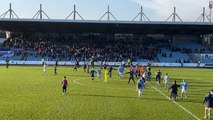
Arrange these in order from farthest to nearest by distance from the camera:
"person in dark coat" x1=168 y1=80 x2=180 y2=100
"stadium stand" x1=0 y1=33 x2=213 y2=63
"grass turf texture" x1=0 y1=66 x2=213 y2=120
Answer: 1. "stadium stand" x1=0 y1=33 x2=213 y2=63
2. "person in dark coat" x1=168 y1=80 x2=180 y2=100
3. "grass turf texture" x1=0 y1=66 x2=213 y2=120

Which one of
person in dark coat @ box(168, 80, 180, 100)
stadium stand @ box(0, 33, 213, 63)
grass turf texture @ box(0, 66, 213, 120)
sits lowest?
grass turf texture @ box(0, 66, 213, 120)

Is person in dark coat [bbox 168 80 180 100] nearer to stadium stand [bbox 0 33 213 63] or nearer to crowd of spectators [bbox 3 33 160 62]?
crowd of spectators [bbox 3 33 160 62]

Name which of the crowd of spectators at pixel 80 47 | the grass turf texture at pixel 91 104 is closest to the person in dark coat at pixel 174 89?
the grass turf texture at pixel 91 104

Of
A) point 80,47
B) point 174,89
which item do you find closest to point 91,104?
point 174,89

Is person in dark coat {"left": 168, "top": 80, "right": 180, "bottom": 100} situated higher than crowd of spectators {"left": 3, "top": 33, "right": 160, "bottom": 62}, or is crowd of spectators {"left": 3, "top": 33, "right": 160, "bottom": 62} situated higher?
crowd of spectators {"left": 3, "top": 33, "right": 160, "bottom": 62}

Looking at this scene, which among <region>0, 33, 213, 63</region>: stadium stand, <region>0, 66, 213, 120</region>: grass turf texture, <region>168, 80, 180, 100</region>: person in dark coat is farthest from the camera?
<region>0, 33, 213, 63</region>: stadium stand

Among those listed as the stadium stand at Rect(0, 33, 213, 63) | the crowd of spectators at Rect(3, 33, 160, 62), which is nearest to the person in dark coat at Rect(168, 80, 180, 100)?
the crowd of spectators at Rect(3, 33, 160, 62)

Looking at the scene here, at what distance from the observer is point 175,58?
287 ft

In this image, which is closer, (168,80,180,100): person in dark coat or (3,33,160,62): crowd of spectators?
(168,80,180,100): person in dark coat

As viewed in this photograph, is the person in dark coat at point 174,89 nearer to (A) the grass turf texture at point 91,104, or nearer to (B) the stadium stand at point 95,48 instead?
(A) the grass turf texture at point 91,104

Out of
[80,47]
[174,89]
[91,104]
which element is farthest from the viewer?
[80,47]

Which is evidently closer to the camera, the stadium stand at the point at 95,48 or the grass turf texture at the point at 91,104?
the grass turf texture at the point at 91,104

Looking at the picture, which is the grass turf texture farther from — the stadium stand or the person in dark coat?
the stadium stand

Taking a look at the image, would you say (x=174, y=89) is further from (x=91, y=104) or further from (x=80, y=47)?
(x=80, y=47)
